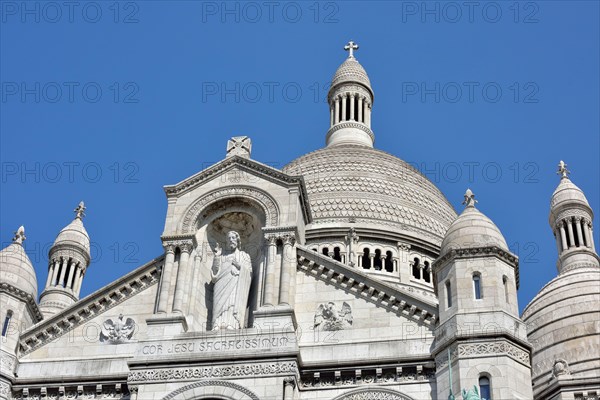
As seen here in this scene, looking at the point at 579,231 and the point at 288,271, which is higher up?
the point at 579,231

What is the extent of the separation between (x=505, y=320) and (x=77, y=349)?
12.2 metres

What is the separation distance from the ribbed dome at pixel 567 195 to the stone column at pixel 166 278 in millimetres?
23602

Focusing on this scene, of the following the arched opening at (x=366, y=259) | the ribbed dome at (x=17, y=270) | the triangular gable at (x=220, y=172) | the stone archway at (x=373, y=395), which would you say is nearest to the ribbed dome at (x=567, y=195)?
the arched opening at (x=366, y=259)

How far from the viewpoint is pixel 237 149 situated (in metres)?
37.6

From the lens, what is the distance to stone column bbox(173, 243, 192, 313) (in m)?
34.2

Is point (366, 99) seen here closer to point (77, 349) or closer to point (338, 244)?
point (338, 244)

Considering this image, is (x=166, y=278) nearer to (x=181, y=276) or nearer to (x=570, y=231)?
(x=181, y=276)

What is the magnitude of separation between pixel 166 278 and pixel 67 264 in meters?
22.2

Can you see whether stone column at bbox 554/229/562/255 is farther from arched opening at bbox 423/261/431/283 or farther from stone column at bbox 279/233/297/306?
stone column at bbox 279/233/297/306

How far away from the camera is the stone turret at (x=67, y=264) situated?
54906mm

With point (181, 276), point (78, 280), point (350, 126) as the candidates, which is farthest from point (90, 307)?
point (350, 126)

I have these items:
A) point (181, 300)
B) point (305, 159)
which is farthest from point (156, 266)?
point (305, 159)

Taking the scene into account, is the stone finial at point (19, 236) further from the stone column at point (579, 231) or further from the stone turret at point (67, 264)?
the stone column at point (579, 231)

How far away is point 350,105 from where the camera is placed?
72312mm
